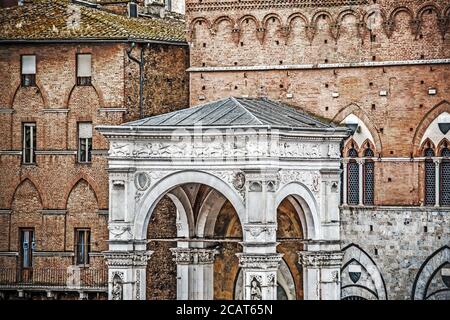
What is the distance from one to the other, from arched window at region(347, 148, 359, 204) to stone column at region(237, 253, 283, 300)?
5343mm

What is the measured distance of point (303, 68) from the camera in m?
53.8

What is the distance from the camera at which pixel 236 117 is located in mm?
49906

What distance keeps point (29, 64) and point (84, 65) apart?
1.71 metres

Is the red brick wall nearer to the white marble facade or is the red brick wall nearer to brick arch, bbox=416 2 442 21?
brick arch, bbox=416 2 442 21

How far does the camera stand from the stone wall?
51969mm

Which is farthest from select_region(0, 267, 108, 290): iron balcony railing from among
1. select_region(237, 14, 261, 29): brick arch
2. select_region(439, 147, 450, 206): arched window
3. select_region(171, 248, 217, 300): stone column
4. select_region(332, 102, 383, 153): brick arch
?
select_region(439, 147, 450, 206): arched window

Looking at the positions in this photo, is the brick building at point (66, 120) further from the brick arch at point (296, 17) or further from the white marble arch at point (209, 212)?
the brick arch at point (296, 17)

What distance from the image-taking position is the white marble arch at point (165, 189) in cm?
4906

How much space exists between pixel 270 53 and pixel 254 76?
802mm

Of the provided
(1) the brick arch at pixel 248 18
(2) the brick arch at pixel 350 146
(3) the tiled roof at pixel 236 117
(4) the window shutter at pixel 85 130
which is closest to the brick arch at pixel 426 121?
(2) the brick arch at pixel 350 146
